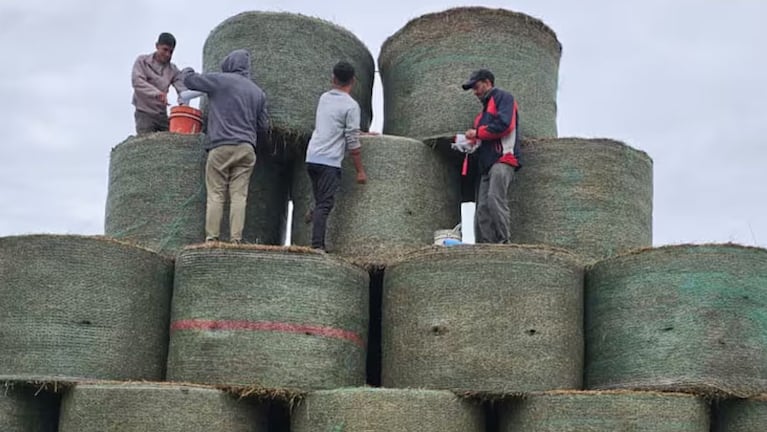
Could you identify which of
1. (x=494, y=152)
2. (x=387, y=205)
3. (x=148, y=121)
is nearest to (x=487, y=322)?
(x=387, y=205)

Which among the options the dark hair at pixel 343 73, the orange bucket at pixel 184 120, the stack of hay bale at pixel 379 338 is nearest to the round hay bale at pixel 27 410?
the stack of hay bale at pixel 379 338

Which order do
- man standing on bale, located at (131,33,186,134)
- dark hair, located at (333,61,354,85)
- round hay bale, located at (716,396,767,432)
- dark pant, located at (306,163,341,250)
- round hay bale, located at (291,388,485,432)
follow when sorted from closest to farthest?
1. round hay bale, located at (291,388,485,432)
2. round hay bale, located at (716,396,767,432)
3. dark pant, located at (306,163,341,250)
4. dark hair, located at (333,61,354,85)
5. man standing on bale, located at (131,33,186,134)

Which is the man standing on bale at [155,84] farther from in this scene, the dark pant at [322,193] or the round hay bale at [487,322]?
the round hay bale at [487,322]

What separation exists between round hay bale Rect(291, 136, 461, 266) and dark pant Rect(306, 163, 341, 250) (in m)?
0.14

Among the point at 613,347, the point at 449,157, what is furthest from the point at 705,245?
the point at 449,157

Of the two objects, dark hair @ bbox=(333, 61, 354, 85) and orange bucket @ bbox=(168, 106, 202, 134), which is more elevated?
dark hair @ bbox=(333, 61, 354, 85)

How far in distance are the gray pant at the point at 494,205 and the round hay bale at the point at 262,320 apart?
4.60ft

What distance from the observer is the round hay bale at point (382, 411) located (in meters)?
5.74

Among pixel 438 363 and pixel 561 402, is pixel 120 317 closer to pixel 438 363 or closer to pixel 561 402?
pixel 438 363

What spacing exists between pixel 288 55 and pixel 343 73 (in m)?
0.51

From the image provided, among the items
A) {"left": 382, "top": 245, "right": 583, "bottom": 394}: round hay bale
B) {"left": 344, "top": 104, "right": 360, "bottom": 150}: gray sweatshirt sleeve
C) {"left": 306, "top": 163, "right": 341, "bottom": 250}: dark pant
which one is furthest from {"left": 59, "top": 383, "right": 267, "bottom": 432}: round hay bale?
{"left": 344, "top": 104, "right": 360, "bottom": 150}: gray sweatshirt sleeve

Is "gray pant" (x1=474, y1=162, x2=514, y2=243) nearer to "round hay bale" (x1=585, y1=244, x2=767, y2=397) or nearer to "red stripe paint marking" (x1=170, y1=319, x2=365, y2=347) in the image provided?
"round hay bale" (x1=585, y1=244, x2=767, y2=397)

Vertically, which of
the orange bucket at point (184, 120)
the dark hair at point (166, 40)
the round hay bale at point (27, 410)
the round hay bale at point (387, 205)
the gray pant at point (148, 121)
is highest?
the dark hair at point (166, 40)

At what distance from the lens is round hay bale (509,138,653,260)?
24.8 feet
